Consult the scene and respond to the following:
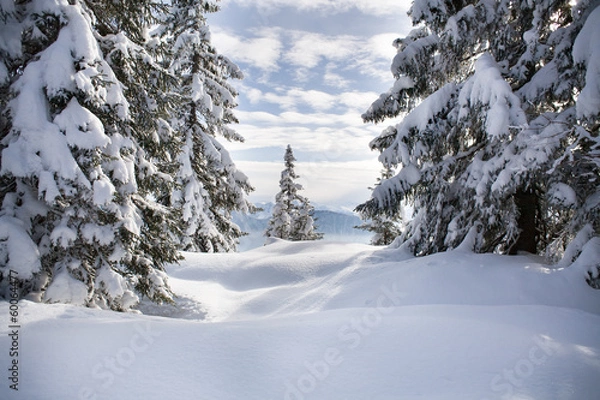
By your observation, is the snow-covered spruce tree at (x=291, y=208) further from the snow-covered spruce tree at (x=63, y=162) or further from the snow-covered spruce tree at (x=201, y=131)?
the snow-covered spruce tree at (x=63, y=162)

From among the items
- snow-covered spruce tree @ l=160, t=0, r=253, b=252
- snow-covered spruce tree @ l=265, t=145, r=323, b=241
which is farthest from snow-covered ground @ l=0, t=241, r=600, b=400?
snow-covered spruce tree @ l=265, t=145, r=323, b=241

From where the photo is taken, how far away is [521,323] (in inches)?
135

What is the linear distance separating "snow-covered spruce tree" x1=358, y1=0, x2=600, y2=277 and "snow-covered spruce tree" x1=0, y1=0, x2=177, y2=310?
19.4 ft

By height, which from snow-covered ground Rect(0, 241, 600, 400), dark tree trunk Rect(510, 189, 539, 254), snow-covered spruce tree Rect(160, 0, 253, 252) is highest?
snow-covered spruce tree Rect(160, 0, 253, 252)

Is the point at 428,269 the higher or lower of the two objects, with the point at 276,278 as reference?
higher

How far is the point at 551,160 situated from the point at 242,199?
1398 cm

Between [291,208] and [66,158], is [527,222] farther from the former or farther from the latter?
[291,208]

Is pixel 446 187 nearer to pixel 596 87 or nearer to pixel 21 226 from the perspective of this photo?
pixel 596 87

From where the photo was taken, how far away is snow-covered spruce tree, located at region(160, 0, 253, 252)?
14.0 metres

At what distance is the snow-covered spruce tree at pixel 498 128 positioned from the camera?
16.7ft

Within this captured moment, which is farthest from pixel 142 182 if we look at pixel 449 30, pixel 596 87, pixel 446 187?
pixel 596 87

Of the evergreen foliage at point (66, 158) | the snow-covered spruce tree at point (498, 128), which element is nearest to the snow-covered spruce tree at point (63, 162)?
the evergreen foliage at point (66, 158)

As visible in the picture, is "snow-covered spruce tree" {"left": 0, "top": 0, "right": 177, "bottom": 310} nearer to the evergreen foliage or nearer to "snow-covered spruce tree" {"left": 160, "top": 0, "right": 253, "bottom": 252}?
the evergreen foliage

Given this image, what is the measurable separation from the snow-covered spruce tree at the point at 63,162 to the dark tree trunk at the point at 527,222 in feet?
26.1
